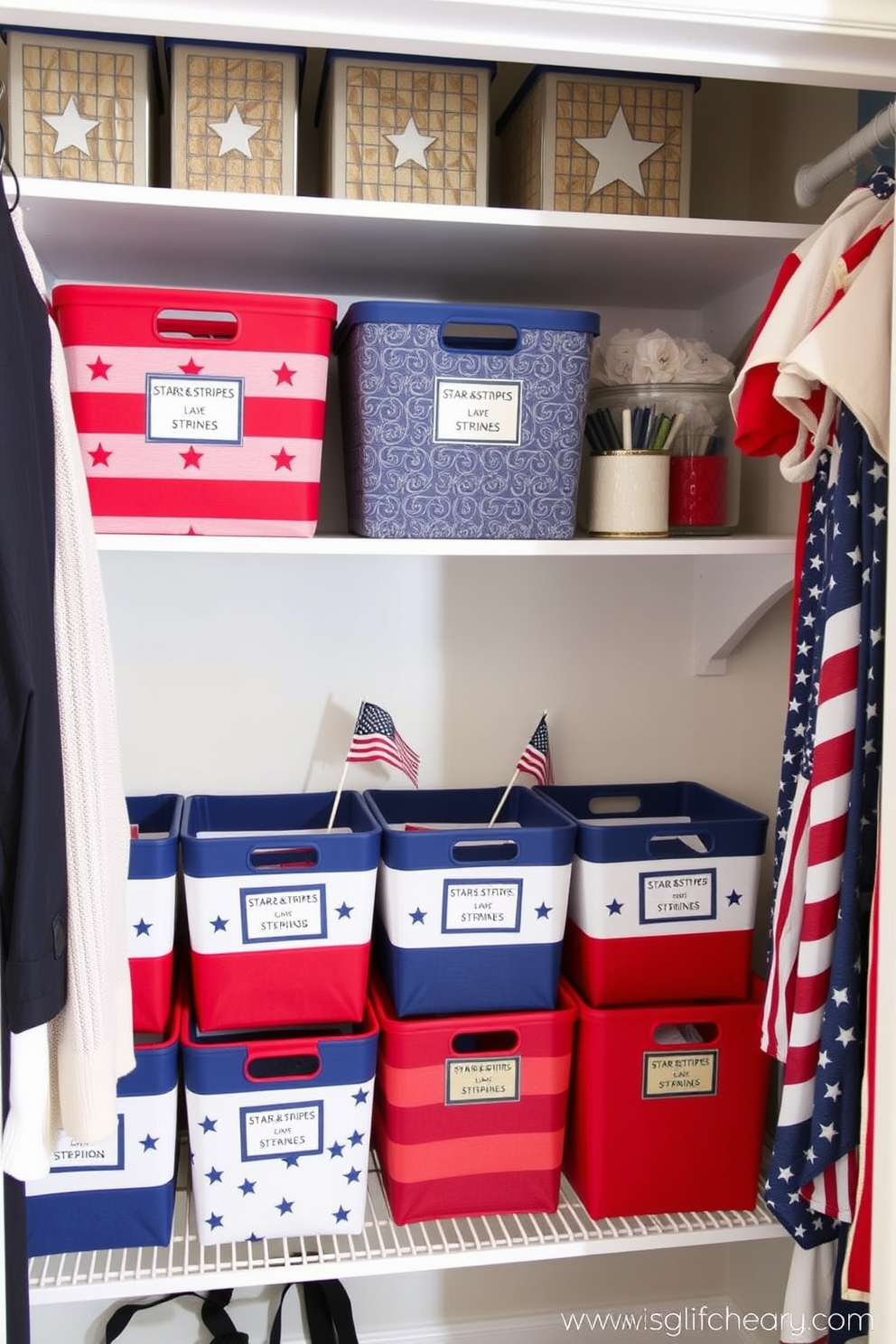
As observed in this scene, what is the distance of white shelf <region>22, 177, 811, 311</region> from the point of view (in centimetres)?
131

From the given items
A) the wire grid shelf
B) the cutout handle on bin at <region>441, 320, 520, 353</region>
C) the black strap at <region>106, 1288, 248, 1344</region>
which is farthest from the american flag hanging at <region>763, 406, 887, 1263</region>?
the black strap at <region>106, 1288, 248, 1344</region>

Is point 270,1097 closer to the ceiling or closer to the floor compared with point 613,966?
closer to the floor

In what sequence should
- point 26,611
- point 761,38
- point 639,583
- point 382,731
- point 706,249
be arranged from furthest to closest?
point 639,583, point 382,731, point 706,249, point 761,38, point 26,611

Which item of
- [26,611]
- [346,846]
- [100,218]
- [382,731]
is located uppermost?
[100,218]

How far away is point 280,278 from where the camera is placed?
5.35ft

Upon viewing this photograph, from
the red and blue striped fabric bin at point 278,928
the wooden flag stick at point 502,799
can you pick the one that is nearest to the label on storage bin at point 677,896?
the wooden flag stick at point 502,799

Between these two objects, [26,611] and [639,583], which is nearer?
[26,611]

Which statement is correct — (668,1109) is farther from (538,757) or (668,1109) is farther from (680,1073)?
(538,757)

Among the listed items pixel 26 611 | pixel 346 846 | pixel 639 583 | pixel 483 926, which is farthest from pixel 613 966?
pixel 26 611

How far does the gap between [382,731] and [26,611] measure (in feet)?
2.26

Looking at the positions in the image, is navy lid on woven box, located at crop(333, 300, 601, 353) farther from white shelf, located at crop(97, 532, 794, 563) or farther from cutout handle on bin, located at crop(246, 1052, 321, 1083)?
cutout handle on bin, located at crop(246, 1052, 321, 1083)

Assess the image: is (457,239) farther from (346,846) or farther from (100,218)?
(346,846)

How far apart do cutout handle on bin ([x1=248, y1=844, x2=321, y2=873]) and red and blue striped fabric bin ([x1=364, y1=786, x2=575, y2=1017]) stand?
9 cm

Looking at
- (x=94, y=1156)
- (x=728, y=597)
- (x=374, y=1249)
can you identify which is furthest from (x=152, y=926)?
(x=728, y=597)
